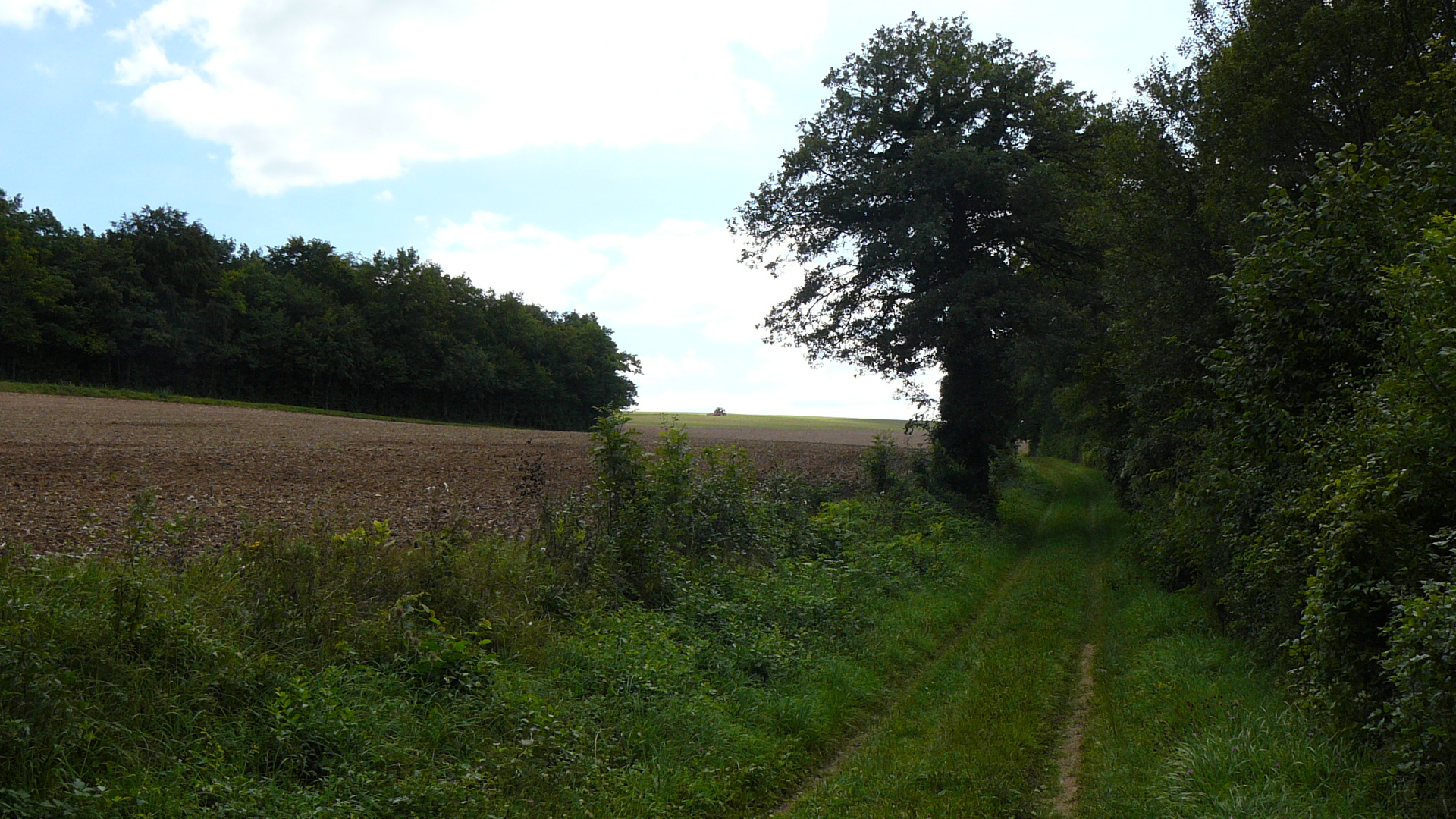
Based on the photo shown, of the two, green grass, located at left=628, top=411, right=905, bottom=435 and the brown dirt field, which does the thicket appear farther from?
green grass, located at left=628, top=411, right=905, bottom=435

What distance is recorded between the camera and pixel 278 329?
68.3 metres

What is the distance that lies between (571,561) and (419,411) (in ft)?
248

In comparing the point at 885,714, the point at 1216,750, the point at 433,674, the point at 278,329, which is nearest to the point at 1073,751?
the point at 1216,750

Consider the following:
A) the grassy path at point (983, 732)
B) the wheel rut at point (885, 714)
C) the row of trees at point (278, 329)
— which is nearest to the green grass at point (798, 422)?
the row of trees at point (278, 329)

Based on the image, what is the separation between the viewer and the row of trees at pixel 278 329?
57.4m

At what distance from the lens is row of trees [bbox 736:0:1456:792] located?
544cm

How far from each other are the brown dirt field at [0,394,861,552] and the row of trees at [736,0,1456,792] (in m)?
7.76

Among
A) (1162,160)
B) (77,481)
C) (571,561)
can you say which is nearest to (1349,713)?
(571,561)

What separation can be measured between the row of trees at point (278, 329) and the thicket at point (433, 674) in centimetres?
6124

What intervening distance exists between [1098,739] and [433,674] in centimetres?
575

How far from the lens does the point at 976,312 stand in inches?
893

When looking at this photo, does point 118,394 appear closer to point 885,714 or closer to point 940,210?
point 940,210

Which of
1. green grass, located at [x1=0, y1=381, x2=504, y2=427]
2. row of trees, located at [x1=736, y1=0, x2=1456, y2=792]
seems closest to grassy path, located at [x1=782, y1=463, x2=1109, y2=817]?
row of trees, located at [x1=736, y1=0, x2=1456, y2=792]

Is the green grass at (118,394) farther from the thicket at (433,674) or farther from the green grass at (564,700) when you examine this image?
the green grass at (564,700)
